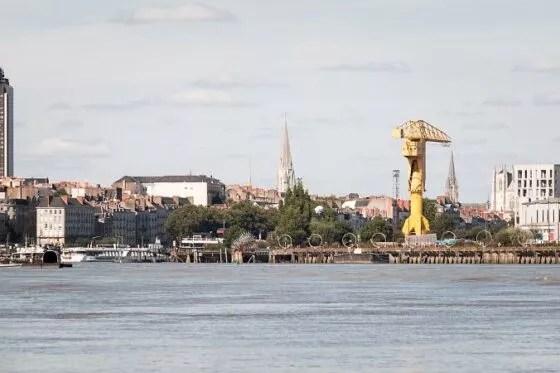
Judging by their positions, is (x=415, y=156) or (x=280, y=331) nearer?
(x=280, y=331)

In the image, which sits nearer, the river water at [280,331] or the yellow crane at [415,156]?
the river water at [280,331]

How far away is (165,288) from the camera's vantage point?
101 m

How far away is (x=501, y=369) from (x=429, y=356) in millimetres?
3651

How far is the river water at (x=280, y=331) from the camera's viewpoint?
4947 cm

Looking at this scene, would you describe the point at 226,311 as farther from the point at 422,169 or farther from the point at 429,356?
the point at 422,169

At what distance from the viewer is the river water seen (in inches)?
1948

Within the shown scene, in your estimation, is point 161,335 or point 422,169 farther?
point 422,169

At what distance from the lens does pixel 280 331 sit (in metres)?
59.7

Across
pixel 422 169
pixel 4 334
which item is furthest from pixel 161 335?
pixel 422 169

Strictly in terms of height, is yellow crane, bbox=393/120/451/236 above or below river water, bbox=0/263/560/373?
above

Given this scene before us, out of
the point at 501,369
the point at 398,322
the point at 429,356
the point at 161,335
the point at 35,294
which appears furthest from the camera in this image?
the point at 35,294

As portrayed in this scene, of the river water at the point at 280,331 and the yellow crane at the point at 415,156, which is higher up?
the yellow crane at the point at 415,156

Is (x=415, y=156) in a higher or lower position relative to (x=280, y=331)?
higher

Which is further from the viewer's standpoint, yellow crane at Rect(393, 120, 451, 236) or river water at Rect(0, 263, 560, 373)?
yellow crane at Rect(393, 120, 451, 236)
